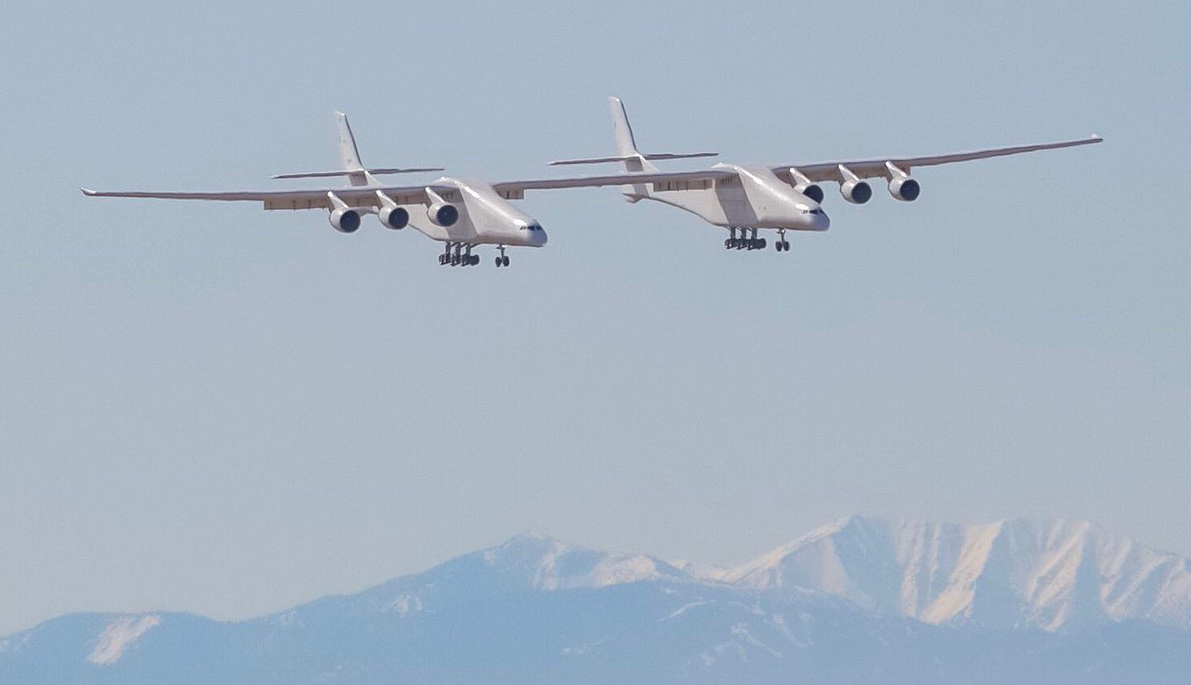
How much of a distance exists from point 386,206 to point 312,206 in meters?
3.41

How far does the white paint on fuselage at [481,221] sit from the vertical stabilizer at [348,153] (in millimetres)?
12169

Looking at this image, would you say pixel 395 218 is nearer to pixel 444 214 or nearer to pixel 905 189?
pixel 444 214

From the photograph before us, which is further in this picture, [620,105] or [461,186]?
[620,105]

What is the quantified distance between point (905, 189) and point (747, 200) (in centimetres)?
674

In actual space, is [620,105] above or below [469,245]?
above

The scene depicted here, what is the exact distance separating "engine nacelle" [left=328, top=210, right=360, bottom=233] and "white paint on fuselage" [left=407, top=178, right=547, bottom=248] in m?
3.05

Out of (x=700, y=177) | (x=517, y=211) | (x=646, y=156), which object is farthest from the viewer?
(x=646, y=156)

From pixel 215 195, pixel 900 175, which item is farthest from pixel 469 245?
pixel 900 175

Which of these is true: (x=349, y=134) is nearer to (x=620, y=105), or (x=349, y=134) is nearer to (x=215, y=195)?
(x=620, y=105)

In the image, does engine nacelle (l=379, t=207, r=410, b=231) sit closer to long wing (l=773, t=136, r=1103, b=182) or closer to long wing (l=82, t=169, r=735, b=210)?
long wing (l=82, t=169, r=735, b=210)

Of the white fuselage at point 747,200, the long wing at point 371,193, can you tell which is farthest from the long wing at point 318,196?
the white fuselage at point 747,200

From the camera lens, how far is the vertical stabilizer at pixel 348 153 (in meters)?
115

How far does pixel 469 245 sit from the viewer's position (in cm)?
9975

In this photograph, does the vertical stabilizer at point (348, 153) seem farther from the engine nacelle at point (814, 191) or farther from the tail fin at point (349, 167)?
the engine nacelle at point (814, 191)
